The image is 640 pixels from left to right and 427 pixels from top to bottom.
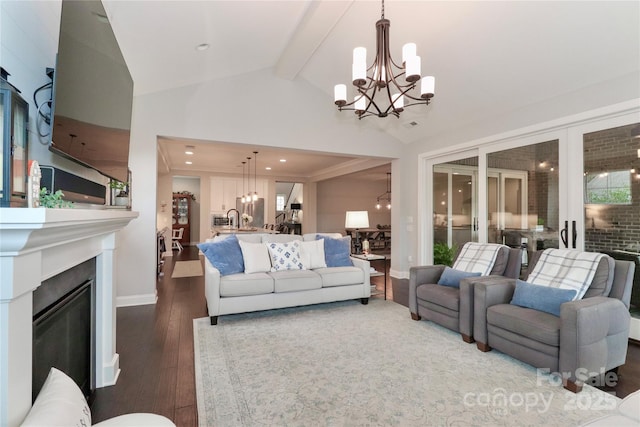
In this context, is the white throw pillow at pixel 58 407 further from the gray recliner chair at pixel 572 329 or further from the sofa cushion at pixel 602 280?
the sofa cushion at pixel 602 280

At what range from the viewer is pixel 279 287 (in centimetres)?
366

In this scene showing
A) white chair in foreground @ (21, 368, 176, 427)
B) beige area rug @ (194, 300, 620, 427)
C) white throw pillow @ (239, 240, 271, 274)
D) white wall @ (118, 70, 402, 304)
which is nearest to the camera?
white chair in foreground @ (21, 368, 176, 427)

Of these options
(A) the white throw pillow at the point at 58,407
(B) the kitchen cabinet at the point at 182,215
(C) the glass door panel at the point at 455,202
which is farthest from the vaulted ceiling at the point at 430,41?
(B) the kitchen cabinet at the point at 182,215

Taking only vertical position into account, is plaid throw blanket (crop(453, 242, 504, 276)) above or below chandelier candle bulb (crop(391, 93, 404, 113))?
below

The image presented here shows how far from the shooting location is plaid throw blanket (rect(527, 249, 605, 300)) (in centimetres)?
250

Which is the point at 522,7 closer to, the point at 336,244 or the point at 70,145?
the point at 336,244

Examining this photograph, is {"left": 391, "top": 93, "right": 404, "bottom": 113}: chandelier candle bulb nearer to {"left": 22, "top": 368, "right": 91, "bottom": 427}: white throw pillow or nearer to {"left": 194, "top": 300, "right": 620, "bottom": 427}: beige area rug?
{"left": 194, "top": 300, "right": 620, "bottom": 427}: beige area rug

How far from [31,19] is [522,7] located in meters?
3.65

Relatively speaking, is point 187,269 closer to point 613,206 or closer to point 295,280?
point 295,280

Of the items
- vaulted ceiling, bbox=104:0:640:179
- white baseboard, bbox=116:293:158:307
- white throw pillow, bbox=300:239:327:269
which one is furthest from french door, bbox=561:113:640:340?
white baseboard, bbox=116:293:158:307

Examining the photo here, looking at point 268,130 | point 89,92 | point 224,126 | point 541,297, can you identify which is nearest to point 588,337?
point 541,297

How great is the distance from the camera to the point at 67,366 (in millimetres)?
1713

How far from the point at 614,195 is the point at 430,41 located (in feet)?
8.31

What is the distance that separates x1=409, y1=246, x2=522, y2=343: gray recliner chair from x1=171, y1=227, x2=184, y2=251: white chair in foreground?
27.6 ft
